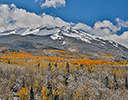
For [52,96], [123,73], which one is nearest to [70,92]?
[52,96]

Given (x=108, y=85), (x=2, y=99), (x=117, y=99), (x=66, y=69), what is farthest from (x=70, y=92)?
(x=66, y=69)

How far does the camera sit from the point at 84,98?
1902 centimetres

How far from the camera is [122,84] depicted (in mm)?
35125

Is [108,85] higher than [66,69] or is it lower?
lower

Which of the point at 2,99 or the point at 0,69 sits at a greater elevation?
the point at 0,69

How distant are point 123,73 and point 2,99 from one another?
41.5 meters

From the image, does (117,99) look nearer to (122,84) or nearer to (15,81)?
(15,81)

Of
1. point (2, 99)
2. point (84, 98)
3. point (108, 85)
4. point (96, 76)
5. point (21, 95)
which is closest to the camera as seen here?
point (2, 99)

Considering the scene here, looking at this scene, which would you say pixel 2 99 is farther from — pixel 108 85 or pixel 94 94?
pixel 108 85

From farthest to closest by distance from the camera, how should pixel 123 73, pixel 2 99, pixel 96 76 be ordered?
pixel 123 73 → pixel 96 76 → pixel 2 99

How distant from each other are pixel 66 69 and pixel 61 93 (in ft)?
67.0

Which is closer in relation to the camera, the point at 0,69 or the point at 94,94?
the point at 94,94

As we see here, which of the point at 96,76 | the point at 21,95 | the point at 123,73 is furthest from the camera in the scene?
the point at 123,73

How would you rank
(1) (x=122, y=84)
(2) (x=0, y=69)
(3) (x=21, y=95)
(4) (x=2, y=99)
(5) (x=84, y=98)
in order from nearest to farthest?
(4) (x=2, y=99) < (3) (x=21, y=95) < (5) (x=84, y=98) < (2) (x=0, y=69) < (1) (x=122, y=84)
